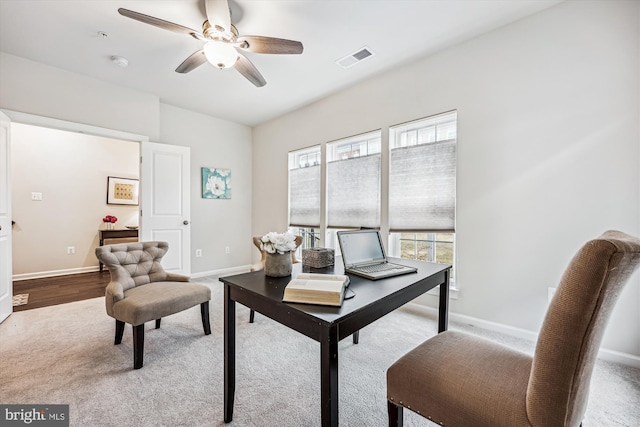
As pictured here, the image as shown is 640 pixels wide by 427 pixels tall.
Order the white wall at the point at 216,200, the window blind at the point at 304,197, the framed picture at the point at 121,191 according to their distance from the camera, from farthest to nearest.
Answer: the framed picture at the point at 121,191 → the white wall at the point at 216,200 → the window blind at the point at 304,197

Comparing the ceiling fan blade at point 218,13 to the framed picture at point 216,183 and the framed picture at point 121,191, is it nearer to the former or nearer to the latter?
the framed picture at point 216,183

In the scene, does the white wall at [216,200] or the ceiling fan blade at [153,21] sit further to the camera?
the white wall at [216,200]

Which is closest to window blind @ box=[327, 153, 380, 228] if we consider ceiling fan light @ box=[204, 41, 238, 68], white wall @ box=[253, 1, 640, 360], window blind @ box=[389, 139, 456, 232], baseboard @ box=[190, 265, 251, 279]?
window blind @ box=[389, 139, 456, 232]

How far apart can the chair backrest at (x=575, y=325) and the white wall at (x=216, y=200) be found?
15.1ft

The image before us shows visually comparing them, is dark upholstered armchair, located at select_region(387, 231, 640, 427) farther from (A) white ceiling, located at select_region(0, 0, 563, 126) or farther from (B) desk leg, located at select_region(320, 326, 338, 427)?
(A) white ceiling, located at select_region(0, 0, 563, 126)

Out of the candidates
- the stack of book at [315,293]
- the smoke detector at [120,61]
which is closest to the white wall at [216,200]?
the smoke detector at [120,61]

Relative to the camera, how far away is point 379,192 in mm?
3244

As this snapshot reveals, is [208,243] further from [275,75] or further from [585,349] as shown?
[585,349]

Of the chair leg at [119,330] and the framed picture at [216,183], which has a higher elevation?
the framed picture at [216,183]

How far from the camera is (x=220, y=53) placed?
2.12 m

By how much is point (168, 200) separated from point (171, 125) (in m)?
1.21

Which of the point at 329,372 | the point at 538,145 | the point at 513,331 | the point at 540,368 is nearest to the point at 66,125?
the point at 329,372

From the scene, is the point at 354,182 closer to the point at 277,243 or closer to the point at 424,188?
the point at 424,188

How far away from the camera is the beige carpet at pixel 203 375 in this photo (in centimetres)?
146
